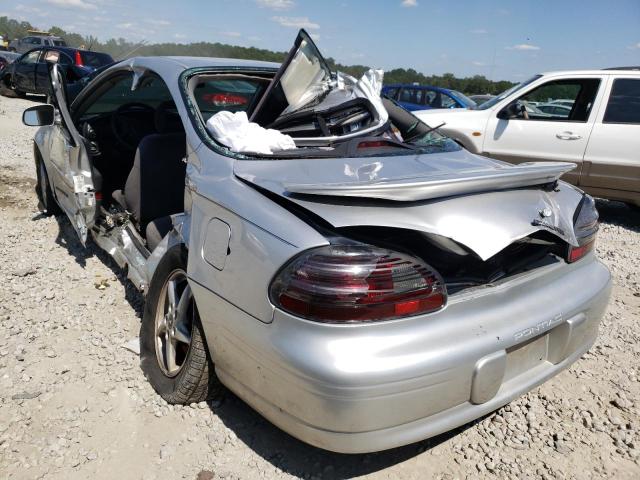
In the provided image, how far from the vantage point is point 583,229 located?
7.75 feet

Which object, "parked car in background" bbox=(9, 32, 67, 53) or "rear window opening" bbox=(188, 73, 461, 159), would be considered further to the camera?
"parked car in background" bbox=(9, 32, 67, 53)

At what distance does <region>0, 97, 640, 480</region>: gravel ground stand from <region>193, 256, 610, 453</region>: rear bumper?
36 centimetres

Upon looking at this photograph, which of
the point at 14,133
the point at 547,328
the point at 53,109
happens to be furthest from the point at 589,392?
the point at 14,133

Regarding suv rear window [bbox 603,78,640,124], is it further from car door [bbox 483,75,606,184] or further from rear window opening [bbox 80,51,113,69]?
rear window opening [bbox 80,51,113,69]

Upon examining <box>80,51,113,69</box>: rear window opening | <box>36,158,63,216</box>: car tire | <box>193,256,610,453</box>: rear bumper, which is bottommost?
<box>36,158,63,216</box>: car tire

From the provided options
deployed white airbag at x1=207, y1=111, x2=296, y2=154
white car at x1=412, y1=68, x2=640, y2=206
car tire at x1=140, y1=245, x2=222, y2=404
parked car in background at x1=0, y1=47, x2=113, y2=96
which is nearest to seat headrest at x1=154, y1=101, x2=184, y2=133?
deployed white airbag at x1=207, y1=111, x2=296, y2=154

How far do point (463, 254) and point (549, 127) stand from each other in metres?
5.25

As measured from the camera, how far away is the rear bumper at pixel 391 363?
1689 millimetres

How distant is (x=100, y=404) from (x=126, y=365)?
1.09 ft

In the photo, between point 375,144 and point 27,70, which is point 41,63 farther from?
point 375,144

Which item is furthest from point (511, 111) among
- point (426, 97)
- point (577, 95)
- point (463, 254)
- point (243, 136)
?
point (426, 97)

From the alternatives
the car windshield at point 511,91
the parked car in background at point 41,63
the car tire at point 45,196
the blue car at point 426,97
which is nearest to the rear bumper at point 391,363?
the car tire at point 45,196

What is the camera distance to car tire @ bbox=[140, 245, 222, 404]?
7.56 ft

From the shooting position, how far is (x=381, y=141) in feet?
8.98
